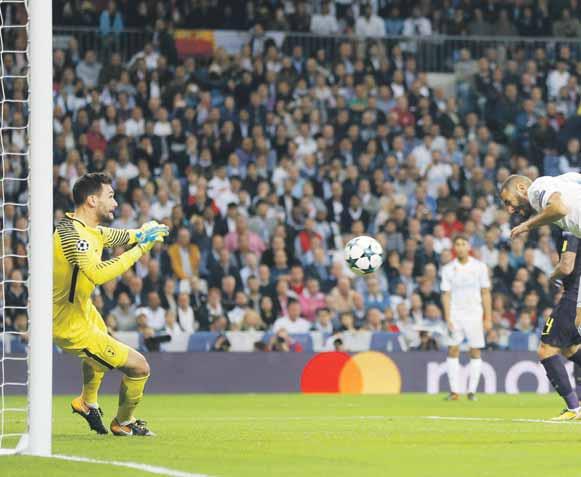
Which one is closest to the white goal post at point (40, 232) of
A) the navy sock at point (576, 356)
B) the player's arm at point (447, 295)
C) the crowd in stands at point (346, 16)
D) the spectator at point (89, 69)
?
the navy sock at point (576, 356)

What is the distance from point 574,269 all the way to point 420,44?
15.2 metres

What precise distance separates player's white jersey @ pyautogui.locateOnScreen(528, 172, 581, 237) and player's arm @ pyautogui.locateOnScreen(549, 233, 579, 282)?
88 centimetres

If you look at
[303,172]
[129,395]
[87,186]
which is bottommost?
[129,395]

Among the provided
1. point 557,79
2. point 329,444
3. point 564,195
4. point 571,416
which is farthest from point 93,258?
point 557,79

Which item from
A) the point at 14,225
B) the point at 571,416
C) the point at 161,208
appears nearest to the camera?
the point at 571,416

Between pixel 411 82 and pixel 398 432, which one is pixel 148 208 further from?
pixel 398 432

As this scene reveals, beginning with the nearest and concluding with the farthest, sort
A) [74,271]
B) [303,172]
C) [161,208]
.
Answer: [74,271] < [161,208] < [303,172]

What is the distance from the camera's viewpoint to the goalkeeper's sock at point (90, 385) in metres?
10.1

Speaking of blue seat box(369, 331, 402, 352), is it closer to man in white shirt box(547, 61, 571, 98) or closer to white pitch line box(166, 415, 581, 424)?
white pitch line box(166, 415, 581, 424)

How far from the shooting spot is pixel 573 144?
24844 mm

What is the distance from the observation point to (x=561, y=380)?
1162 cm

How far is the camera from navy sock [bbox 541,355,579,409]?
38.1ft

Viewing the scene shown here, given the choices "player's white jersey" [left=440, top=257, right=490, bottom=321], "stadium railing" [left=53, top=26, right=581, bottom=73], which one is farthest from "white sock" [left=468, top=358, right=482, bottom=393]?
"stadium railing" [left=53, top=26, right=581, bottom=73]

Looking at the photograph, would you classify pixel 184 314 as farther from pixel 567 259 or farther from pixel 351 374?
pixel 567 259
